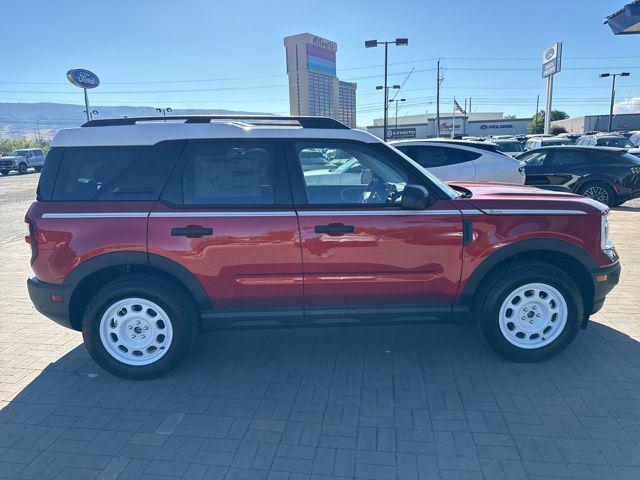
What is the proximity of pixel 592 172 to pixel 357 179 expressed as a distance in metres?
9.15

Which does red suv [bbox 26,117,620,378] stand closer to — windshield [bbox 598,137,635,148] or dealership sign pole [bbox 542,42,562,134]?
windshield [bbox 598,137,635,148]

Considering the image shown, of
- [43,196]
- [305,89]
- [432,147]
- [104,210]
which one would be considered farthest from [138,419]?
[305,89]

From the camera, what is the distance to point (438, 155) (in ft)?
26.8

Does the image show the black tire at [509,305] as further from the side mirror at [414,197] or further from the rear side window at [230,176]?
the rear side window at [230,176]

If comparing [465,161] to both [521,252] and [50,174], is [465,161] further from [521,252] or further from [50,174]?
[50,174]

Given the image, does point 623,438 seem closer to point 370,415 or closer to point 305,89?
point 370,415

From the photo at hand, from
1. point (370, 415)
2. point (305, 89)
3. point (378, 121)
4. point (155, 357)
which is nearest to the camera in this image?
point (370, 415)

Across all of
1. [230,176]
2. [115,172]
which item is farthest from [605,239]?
[115,172]

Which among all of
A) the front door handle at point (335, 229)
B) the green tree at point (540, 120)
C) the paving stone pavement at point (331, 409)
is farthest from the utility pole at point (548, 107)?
the front door handle at point (335, 229)

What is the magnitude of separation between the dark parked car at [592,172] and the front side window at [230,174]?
8.71 meters

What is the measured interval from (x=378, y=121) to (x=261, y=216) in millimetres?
104822

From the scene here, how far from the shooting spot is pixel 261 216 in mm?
3297

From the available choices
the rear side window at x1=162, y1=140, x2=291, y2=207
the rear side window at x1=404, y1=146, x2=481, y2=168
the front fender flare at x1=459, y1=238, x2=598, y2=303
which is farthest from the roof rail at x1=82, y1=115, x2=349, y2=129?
the rear side window at x1=404, y1=146, x2=481, y2=168

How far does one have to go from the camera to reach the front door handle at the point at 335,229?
330 cm
